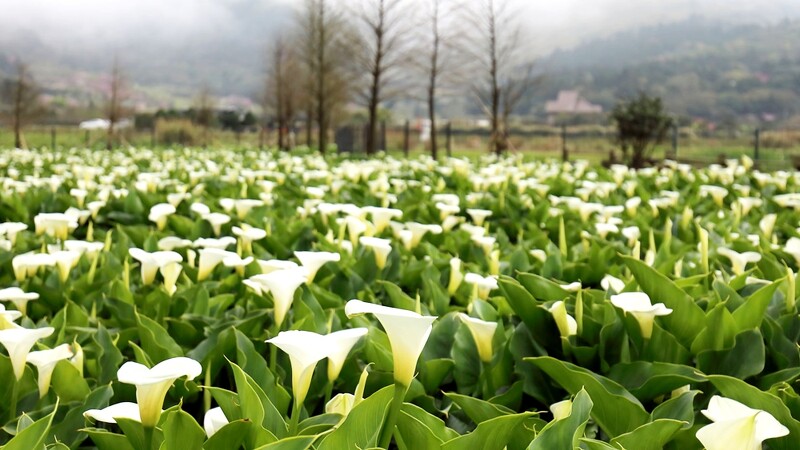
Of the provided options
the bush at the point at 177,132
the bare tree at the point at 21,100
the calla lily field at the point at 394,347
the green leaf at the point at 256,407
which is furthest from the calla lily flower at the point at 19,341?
the bush at the point at 177,132

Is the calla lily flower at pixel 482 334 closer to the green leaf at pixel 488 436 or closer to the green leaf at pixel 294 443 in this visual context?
the green leaf at pixel 488 436

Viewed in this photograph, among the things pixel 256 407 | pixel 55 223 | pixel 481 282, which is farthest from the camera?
pixel 55 223

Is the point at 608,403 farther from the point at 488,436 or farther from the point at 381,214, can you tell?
the point at 381,214

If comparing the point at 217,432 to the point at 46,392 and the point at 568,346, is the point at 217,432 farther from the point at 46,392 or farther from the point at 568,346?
→ the point at 568,346

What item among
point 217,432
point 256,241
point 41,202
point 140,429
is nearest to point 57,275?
point 256,241

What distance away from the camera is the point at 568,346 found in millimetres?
1785

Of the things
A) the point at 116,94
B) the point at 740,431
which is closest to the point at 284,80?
the point at 116,94

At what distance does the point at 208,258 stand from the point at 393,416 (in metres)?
1.39

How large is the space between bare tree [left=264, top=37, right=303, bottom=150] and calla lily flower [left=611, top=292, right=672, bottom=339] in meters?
28.5

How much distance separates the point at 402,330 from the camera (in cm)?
114

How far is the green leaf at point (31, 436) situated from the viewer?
105cm

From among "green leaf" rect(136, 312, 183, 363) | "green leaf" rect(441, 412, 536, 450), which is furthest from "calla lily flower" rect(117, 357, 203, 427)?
"green leaf" rect(136, 312, 183, 363)

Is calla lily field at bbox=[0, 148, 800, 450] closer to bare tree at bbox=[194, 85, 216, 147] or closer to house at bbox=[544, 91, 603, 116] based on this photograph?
bare tree at bbox=[194, 85, 216, 147]

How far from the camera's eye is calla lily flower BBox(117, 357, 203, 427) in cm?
109
